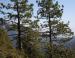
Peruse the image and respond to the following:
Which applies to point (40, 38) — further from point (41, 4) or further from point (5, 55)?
point (5, 55)

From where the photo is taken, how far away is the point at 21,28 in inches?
1455

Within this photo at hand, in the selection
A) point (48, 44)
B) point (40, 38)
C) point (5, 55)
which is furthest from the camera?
point (40, 38)

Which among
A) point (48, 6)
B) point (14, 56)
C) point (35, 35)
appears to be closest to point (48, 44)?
point (35, 35)

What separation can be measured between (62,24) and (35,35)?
4.92 m

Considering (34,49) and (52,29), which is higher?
(52,29)

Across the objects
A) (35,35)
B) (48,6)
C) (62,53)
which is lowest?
(62,53)

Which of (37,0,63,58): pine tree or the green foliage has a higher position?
(37,0,63,58): pine tree

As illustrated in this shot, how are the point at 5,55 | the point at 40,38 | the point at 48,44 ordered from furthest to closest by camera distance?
the point at 40,38
the point at 48,44
the point at 5,55

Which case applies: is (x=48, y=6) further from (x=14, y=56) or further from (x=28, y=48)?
(x=14, y=56)

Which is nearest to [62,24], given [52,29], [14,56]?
[52,29]

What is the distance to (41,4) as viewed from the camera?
39.3m

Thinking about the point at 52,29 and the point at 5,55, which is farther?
the point at 52,29

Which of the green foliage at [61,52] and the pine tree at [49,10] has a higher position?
the pine tree at [49,10]

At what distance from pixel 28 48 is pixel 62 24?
6644 mm
